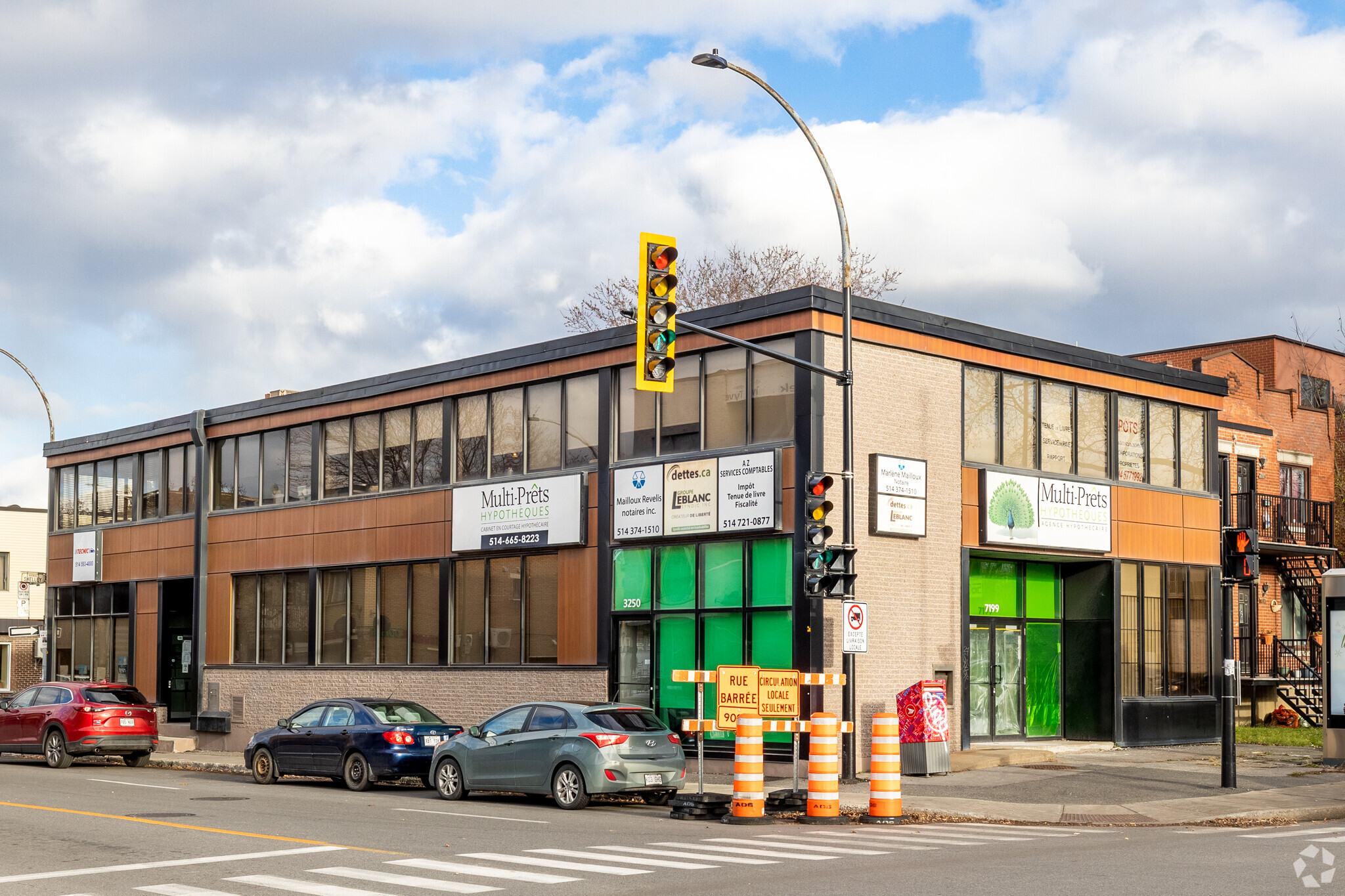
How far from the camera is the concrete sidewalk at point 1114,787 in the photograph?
1803cm

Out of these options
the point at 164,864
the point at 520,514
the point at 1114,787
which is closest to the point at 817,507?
the point at 1114,787

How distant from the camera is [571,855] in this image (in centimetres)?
1378

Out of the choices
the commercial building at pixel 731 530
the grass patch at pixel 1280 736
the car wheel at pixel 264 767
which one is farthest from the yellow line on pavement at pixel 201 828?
the grass patch at pixel 1280 736

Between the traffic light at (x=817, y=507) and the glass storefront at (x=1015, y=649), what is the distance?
727 centimetres

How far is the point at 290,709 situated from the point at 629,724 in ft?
52.6

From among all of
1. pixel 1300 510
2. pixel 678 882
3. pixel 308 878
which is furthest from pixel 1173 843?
pixel 1300 510

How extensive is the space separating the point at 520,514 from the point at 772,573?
240 inches

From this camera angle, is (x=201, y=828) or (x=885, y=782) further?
(x=885, y=782)

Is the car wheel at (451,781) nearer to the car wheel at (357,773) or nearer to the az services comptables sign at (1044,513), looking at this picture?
the car wheel at (357,773)

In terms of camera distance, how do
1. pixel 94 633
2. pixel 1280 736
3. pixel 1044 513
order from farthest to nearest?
pixel 94 633, pixel 1280 736, pixel 1044 513

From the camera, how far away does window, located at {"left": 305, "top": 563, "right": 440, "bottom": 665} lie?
30125mm

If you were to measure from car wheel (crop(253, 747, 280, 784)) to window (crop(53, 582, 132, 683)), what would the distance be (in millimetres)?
15159

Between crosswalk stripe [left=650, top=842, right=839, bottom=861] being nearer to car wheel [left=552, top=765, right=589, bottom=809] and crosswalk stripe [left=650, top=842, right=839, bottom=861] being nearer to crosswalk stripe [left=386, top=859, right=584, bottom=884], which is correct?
crosswalk stripe [left=386, top=859, right=584, bottom=884]

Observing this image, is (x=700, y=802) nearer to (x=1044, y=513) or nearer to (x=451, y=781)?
(x=451, y=781)
